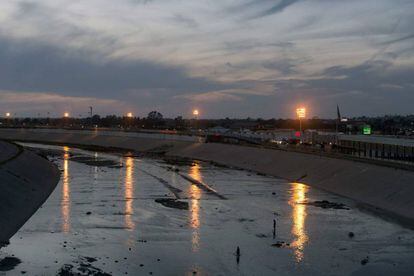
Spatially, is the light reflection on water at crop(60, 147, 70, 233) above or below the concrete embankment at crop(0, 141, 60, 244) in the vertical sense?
below

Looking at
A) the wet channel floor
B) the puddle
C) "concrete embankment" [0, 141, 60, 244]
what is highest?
"concrete embankment" [0, 141, 60, 244]

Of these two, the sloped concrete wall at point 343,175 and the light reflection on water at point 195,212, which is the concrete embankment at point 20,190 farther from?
the sloped concrete wall at point 343,175

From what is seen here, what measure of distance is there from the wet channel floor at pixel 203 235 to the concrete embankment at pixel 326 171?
2114 millimetres

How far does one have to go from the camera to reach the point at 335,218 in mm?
30969

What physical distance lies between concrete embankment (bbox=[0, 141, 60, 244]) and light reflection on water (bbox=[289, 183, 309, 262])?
1253 cm

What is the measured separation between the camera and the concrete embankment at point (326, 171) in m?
35.3

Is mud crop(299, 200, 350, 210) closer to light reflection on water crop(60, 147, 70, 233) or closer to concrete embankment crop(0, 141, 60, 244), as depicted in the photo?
light reflection on water crop(60, 147, 70, 233)

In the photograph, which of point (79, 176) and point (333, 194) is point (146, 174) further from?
point (333, 194)

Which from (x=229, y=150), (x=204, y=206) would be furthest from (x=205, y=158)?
(x=204, y=206)

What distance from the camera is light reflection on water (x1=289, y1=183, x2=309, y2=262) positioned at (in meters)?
23.5

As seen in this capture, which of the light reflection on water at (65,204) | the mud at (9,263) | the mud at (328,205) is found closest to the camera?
the mud at (9,263)

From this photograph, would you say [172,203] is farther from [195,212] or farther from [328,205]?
[328,205]

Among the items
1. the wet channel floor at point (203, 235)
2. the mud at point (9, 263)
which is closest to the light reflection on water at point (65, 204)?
the wet channel floor at point (203, 235)

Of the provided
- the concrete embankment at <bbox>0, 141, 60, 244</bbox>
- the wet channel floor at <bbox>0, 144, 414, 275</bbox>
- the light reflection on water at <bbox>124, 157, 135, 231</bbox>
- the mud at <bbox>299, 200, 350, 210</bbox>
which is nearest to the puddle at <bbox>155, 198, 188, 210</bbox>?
the wet channel floor at <bbox>0, 144, 414, 275</bbox>
